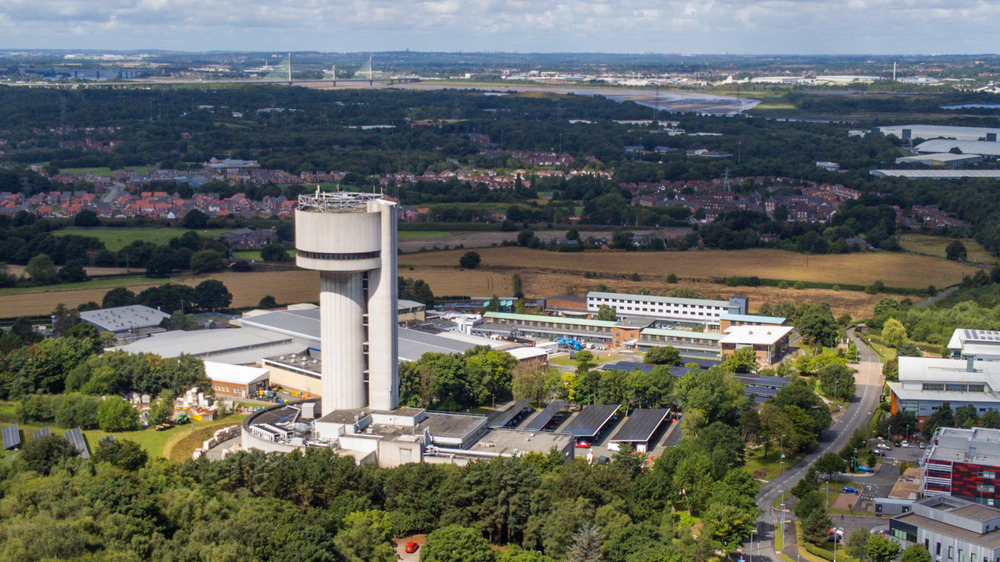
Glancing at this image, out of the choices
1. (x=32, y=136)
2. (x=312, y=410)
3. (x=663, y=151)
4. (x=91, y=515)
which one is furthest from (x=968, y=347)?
(x=32, y=136)

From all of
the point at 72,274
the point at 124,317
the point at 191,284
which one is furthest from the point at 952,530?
the point at 72,274

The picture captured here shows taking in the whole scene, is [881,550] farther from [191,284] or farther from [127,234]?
[127,234]

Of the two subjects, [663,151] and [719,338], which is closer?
[719,338]

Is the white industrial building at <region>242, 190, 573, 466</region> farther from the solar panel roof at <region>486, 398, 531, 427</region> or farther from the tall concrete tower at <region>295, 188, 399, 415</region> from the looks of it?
the solar panel roof at <region>486, 398, 531, 427</region>

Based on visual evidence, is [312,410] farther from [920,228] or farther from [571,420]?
[920,228]

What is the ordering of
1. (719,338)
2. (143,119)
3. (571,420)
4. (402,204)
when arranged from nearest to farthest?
(571,420) → (719,338) → (402,204) → (143,119)

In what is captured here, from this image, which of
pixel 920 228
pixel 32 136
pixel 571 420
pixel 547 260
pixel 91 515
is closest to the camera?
pixel 91 515

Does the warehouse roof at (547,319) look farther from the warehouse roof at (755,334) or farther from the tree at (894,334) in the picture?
the tree at (894,334)
